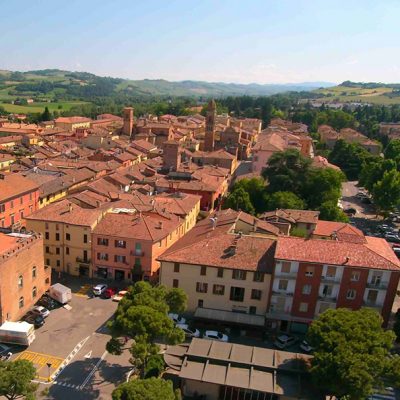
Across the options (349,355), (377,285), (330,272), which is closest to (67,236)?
(330,272)

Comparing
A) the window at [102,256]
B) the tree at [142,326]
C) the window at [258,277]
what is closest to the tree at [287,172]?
the window at [102,256]

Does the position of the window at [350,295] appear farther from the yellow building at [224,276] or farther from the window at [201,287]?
the window at [201,287]

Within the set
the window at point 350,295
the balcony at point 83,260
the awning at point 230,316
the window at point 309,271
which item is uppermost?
the window at point 309,271

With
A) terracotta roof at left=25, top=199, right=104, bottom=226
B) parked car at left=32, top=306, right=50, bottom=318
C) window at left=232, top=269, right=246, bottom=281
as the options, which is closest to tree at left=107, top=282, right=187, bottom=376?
window at left=232, top=269, right=246, bottom=281

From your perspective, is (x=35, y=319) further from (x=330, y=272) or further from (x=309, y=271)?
(x=330, y=272)

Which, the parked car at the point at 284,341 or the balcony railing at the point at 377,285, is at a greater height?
the balcony railing at the point at 377,285
